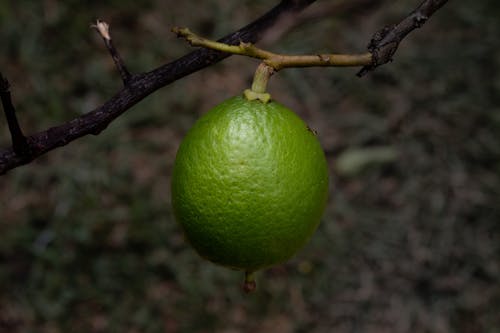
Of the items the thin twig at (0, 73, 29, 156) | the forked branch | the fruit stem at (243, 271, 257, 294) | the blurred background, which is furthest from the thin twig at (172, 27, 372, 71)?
the blurred background

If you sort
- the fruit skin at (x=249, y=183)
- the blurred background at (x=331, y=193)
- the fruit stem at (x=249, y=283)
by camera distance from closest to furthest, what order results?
the fruit skin at (x=249, y=183)
the fruit stem at (x=249, y=283)
the blurred background at (x=331, y=193)

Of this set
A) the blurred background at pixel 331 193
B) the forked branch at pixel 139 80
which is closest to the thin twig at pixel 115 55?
the forked branch at pixel 139 80

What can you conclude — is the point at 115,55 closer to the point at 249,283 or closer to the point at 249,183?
the point at 249,183

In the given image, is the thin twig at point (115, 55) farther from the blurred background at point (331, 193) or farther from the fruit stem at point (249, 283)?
the blurred background at point (331, 193)

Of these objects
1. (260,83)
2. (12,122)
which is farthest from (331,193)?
(12,122)

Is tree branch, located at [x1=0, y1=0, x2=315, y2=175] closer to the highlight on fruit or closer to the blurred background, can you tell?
the highlight on fruit

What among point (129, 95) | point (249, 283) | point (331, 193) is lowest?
point (249, 283)
